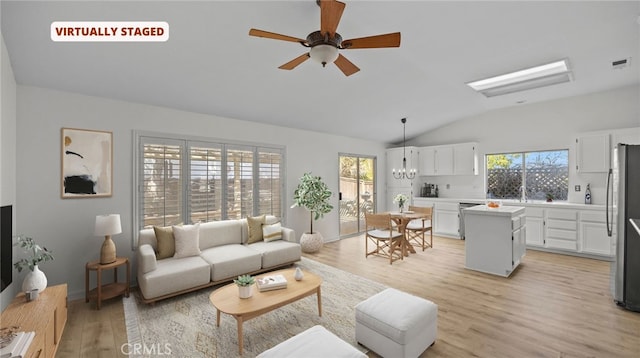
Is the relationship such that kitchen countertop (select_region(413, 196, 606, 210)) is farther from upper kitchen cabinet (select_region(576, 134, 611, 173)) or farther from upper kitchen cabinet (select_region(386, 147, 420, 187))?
upper kitchen cabinet (select_region(386, 147, 420, 187))

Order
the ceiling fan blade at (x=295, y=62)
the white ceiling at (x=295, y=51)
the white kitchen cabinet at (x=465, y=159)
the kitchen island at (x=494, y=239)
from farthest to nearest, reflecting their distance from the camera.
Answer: the white kitchen cabinet at (x=465, y=159)
the kitchen island at (x=494, y=239)
the white ceiling at (x=295, y=51)
the ceiling fan blade at (x=295, y=62)

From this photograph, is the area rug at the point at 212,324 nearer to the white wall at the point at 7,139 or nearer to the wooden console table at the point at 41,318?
the wooden console table at the point at 41,318

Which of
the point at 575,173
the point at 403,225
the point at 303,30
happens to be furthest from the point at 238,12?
the point at 575,173

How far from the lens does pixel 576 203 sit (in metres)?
5.15

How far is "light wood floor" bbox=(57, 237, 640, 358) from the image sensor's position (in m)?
2.28

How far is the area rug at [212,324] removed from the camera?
2314 millimetres

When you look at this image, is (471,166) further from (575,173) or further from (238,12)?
(238,12)

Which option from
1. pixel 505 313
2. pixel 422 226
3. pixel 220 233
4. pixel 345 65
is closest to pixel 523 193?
pixel 422 226

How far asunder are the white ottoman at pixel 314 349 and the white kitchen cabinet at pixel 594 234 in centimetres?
540

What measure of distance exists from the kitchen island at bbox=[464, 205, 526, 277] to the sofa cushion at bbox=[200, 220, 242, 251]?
372 cm

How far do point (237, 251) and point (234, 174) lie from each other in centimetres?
139

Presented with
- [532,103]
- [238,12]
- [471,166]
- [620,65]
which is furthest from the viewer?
[471,166]

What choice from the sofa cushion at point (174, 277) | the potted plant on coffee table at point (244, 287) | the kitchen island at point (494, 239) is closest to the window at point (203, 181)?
the sofa cushion at point (174, 277)

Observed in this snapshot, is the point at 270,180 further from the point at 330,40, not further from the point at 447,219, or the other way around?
the point at 447,219
